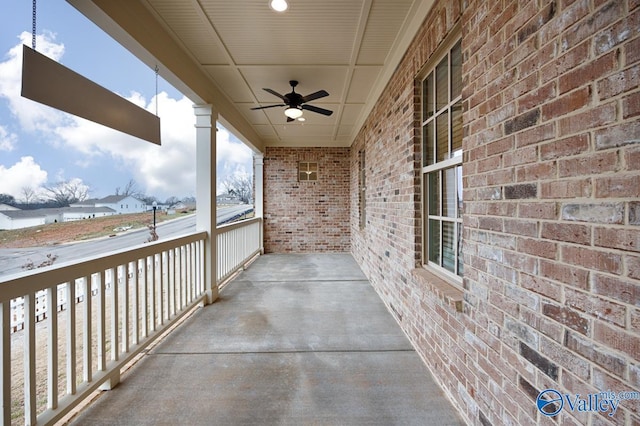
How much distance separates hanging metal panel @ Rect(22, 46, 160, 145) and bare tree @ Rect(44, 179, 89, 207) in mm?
486

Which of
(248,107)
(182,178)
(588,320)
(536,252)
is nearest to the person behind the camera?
(588,320)

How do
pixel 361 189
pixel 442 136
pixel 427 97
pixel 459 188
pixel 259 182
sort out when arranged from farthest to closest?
1. pixel 259 182
2. pixel 361 189
3. pixel 427 97
4. pixel 442 136
5. pixel 459 188

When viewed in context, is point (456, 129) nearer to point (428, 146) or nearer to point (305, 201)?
point (428, 146)

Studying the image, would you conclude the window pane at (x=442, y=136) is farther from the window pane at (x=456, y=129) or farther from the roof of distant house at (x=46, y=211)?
the roof of distant house at (x=46, y=211)

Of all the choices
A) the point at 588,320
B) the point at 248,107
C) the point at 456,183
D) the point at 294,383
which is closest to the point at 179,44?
the point at 248,107

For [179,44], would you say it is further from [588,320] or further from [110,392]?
[588,320]

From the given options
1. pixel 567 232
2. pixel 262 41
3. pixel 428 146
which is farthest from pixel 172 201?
pixel 567 232

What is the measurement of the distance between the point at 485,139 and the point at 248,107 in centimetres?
396

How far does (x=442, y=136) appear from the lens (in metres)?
2.25

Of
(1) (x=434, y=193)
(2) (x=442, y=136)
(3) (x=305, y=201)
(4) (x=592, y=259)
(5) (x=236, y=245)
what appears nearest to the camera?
(4) (x=592, y=259)

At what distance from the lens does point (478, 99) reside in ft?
5.04

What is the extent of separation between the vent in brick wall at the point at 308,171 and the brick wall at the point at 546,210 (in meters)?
5.37

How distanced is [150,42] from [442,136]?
251 centimetres

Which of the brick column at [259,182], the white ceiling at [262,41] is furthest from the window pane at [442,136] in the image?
the brick column at [259,182]
